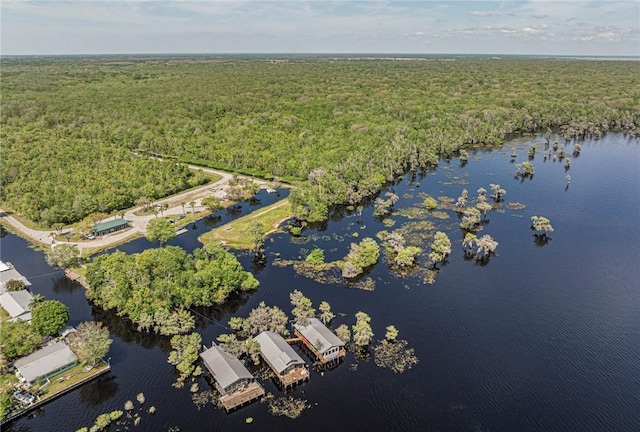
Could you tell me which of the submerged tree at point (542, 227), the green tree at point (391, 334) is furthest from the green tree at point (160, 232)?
the submerged tree at point (542, 227)

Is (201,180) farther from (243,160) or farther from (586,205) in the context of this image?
(586,205)

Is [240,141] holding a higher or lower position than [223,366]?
higher

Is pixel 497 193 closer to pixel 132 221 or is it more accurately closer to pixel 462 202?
pixel 462 202

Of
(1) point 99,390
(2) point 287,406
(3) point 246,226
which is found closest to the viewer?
(2) point 287,406

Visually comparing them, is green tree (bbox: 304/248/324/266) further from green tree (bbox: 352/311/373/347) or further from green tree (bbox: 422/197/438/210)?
green tree (bbox: 422/197/438/210)

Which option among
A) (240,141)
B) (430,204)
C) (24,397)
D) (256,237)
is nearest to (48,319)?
(24,397)

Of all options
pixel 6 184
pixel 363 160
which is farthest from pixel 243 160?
pixel 6 184

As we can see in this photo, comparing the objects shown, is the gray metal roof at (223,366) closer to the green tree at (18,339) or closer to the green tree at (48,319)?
the green tree at (48,319)
